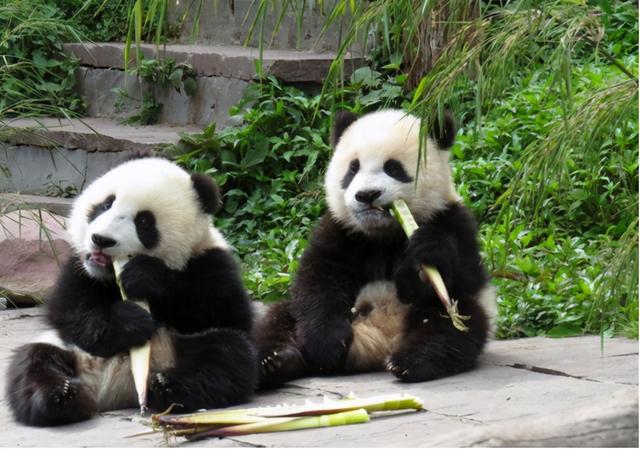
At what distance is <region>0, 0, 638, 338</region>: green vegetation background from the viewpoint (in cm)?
553

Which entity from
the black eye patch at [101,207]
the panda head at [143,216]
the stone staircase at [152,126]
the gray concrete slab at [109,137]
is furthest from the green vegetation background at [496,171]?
the black eye patch at [101,207]

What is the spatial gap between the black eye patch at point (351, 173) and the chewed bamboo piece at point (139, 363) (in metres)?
1.14

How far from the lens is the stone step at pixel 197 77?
338 inches

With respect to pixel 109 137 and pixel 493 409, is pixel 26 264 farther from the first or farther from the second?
pixel 493 409

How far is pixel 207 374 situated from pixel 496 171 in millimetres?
3699

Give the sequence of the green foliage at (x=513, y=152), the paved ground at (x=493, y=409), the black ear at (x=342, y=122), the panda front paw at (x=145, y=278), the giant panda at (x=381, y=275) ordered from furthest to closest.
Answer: the black ear at (x=342, y=122), the giant panda at (x=381, y=275), the panda front paw at (x=145, y=278), the green foliage at (x=513, y=152), the paved ground at (x=493, y=409)

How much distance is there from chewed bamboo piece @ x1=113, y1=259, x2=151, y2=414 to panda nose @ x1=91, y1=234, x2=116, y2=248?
85 mm

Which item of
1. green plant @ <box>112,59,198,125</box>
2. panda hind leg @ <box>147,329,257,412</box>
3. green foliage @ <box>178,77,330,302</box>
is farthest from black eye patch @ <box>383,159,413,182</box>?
green plant @ <box>112,59,198,125</box>

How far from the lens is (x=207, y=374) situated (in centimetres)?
402

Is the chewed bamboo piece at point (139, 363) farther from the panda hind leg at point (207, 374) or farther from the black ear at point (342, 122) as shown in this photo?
the black ear at point (342, 122)

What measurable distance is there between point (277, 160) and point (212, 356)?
431cm

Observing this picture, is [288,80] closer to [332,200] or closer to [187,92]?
[187,92]

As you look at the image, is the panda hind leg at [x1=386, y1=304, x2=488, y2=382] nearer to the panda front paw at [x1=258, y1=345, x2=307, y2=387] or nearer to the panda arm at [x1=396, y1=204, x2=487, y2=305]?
the panda arm at [x1=396, y1=204, x2=487, y2=305]

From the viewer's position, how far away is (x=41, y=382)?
3902mm
